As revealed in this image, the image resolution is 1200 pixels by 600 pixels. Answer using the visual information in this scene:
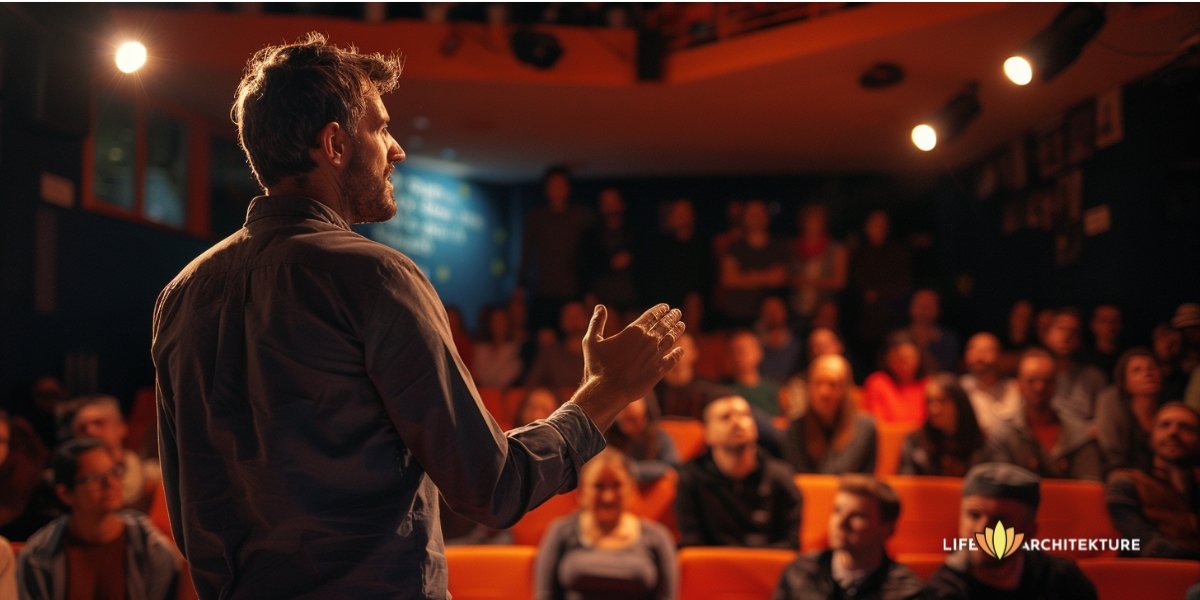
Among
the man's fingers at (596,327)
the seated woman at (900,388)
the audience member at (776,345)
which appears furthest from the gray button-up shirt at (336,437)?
the audience member at (776,345)

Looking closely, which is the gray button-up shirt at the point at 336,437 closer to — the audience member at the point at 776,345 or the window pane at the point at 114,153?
the audience member at the point at 776,345

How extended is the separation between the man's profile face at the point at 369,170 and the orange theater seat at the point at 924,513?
250 centimetres

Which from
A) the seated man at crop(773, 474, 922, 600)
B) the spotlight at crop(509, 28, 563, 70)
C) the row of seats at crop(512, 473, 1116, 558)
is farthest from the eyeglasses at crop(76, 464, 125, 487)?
the spotlight at crop(509, 28, 563, 70)

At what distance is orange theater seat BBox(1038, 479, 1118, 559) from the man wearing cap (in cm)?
23

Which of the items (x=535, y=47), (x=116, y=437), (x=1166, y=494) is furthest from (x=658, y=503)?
(x=535, y=47)

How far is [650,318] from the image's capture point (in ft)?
3.43

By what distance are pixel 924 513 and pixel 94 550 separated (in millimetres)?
2447

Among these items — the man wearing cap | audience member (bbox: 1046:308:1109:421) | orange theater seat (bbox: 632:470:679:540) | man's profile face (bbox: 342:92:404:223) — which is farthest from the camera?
audience member (bbox: 1046:308:1109:421)

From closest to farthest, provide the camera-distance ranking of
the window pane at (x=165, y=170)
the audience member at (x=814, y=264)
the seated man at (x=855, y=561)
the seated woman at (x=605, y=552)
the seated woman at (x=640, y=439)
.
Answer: the seated man at (x=855, y=561) → the seated woman at (x=605, y=552) → the seated woman at (x=640, y=439) → the window pane at (x=165, y=170) → the audience member at (x=814, y=264)

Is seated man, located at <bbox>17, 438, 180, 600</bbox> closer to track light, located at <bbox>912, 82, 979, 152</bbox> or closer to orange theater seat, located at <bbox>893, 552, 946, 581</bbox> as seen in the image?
orange theater seat, located at <bbox>893, 552, 946, 581</bbox>

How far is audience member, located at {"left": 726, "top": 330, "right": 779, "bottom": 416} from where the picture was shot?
174 inches

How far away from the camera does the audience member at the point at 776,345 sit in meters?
4.86

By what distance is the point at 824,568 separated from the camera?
8.77ft

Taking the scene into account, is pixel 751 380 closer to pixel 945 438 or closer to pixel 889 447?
pixel 889 447
